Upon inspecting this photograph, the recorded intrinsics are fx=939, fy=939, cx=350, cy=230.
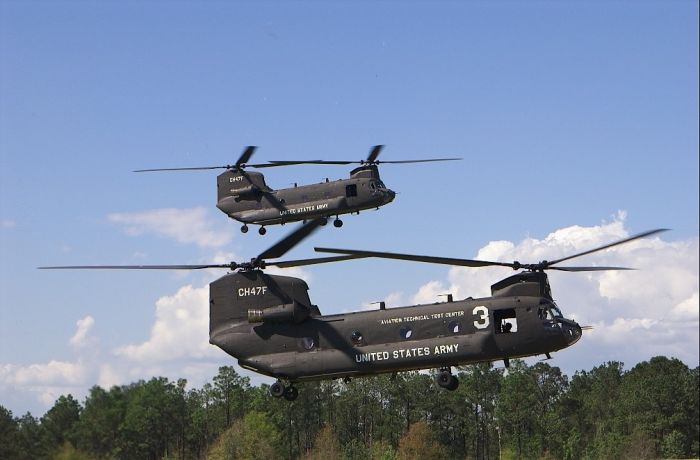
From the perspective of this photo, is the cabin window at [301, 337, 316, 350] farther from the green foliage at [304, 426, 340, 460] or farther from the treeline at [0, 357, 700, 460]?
the treeline at [0, 357, 700, 460]

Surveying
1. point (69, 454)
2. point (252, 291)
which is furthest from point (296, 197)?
point (69, 454)

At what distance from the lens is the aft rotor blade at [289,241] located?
36.2m

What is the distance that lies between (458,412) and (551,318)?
91.7 m

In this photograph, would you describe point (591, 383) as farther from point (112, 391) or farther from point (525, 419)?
point (112, 391)

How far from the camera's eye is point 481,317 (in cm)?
3541

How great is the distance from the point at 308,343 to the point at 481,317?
23.1 ft

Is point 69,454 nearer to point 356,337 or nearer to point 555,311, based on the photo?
point 356,337

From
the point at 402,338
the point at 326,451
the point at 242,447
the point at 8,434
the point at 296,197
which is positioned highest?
the point at 296,197

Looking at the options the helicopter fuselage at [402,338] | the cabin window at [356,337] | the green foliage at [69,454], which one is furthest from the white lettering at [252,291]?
the green foliage at [69,454]

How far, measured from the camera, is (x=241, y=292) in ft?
129

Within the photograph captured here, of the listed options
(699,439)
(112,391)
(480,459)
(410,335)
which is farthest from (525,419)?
(410,335)

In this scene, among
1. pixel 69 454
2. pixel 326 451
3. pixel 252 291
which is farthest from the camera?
pixel 326 451

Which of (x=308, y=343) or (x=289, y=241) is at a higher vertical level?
(x=289, y=241)

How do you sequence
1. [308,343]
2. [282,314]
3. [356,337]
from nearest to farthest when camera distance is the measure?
[356,337], [308,343], [282,314]
